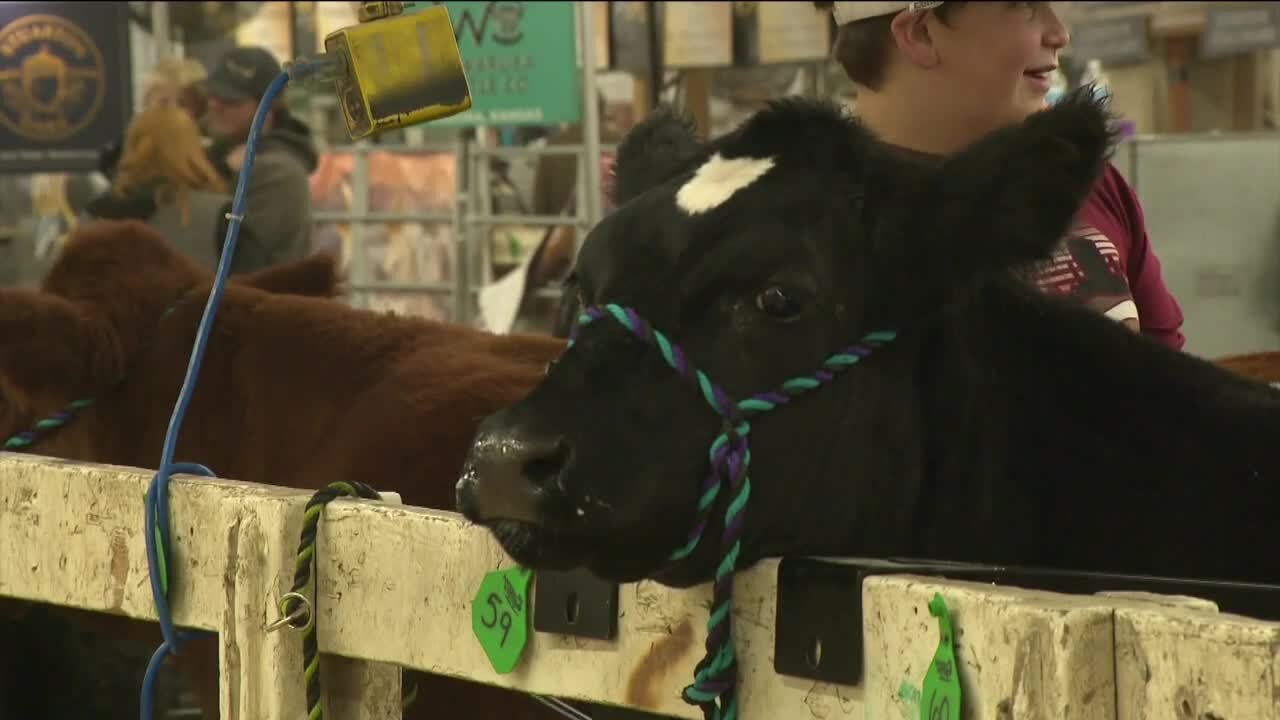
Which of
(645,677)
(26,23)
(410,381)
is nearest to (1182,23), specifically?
(26,23)

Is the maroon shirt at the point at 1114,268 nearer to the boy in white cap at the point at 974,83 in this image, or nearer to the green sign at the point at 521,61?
the boy in white cap at the point at 974,83

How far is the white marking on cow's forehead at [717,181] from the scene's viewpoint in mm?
2012

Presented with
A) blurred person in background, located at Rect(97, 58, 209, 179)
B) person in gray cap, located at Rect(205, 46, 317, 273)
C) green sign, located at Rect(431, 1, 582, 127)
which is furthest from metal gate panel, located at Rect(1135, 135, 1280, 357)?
blurred person in background, located at Rect(97, 58, 209, 179)

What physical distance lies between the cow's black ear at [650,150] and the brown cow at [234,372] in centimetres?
64

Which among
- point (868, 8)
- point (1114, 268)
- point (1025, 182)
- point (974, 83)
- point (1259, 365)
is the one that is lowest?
point (1259, 365)

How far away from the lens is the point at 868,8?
8.68 feet

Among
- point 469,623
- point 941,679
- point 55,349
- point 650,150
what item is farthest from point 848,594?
point 55,349

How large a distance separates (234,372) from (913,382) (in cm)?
153

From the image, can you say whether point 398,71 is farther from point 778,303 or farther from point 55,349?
point 55,349

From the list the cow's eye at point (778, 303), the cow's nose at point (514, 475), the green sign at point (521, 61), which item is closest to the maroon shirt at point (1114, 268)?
the cow's eye at point (778, 303)

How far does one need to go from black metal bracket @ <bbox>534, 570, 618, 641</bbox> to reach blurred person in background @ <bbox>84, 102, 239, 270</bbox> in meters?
4.00

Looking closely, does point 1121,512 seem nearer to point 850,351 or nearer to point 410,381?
point 850,351

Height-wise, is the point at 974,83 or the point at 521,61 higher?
the point at 521,61

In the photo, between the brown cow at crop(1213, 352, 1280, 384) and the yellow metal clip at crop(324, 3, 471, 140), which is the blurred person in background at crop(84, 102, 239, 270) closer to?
the brown cow at crop(1213, 352, 1280, 384)
